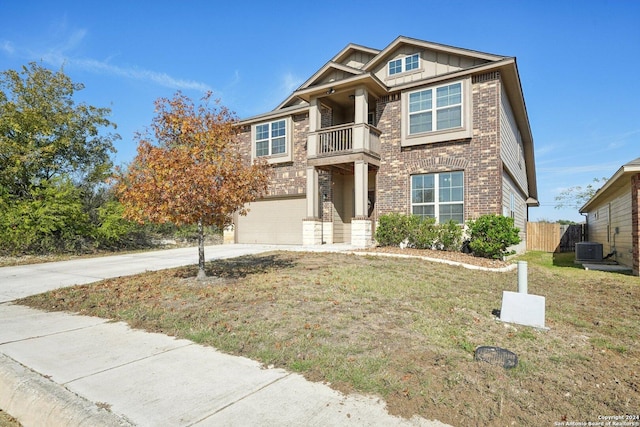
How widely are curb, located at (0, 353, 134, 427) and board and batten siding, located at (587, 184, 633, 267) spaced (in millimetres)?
13919

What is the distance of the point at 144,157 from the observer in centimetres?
704

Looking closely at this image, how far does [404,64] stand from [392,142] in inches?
128

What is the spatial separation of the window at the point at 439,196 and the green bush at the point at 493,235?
1145 millimetres

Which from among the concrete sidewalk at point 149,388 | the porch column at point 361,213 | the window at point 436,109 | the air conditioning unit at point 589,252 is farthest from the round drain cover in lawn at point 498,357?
the air conditioning unit at point 589,252

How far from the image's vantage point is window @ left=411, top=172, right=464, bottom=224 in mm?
13109

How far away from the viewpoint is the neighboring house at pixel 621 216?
32.8ft

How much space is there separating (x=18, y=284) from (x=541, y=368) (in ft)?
32.5

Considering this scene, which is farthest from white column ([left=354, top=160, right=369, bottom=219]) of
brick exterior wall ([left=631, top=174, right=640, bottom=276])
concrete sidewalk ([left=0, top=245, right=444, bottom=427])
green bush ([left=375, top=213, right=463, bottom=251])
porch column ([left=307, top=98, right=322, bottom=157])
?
concrete sidewalk ([left=0, top=245, right=444, bottom=427])

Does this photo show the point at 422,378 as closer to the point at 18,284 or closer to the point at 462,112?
the point at 18,284

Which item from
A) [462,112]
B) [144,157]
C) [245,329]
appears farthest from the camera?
[462,112]

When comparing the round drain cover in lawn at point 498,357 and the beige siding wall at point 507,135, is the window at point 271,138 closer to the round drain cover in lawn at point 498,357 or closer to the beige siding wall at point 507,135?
the beige siding wall at point 507,135

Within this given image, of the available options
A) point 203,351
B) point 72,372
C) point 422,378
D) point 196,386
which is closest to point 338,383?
point 422,378

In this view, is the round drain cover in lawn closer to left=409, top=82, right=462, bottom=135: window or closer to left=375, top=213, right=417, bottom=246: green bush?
left=375, top=213, right=417, bottom=246: green bush

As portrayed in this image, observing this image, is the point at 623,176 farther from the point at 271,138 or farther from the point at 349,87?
the point at 271,138
